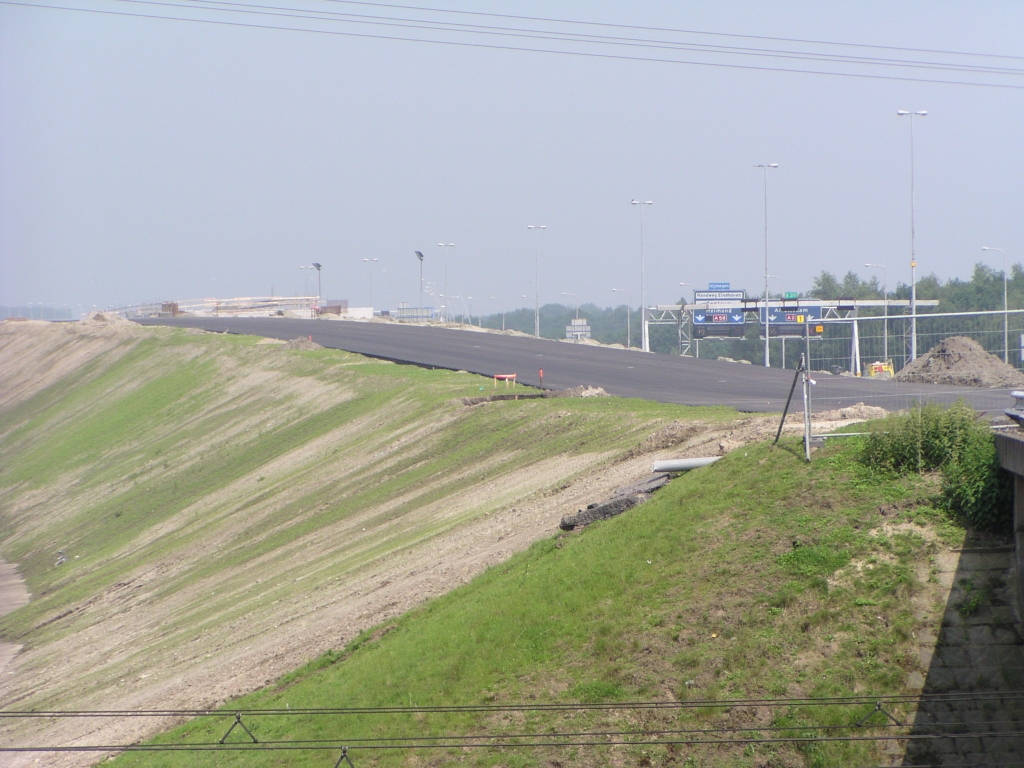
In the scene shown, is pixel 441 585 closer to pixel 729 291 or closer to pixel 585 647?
pixel 585 647

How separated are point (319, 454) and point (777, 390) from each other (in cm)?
1574

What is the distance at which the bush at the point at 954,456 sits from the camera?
14.0m

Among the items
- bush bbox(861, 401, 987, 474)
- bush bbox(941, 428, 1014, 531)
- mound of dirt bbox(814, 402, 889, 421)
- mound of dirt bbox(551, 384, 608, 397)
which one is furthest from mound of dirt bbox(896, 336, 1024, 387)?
bush bbox(941, 428, 1014, 531)

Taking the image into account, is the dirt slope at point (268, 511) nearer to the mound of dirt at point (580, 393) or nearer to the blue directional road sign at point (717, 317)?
the mound of dirt at point (580, 393)

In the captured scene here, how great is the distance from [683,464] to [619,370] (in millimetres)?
27994

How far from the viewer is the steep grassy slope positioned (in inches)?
837

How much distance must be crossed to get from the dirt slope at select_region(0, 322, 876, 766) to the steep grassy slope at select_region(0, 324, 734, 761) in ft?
0.32

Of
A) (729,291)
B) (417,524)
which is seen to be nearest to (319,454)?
(417,524)

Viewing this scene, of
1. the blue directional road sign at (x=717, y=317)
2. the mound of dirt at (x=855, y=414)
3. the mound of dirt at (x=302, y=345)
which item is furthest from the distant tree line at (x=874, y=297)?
the mound of dirt at (x=855, y=414)

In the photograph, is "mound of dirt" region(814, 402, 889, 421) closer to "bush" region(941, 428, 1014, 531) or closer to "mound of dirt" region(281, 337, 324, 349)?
"bush" region(941, 428, 1014, 531)

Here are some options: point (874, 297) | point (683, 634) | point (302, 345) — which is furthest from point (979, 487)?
point (874, 297)

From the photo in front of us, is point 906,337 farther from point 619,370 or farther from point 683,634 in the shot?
point 683,634

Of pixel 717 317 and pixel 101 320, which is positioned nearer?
pixel 717 317

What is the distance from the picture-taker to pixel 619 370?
154ft
